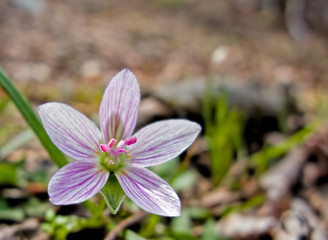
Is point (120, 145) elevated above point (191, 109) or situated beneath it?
elevated above

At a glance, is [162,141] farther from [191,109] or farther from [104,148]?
[191,109]

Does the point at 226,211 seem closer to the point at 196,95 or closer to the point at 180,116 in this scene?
the point at 180,116

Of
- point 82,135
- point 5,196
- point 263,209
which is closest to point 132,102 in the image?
point 82,135

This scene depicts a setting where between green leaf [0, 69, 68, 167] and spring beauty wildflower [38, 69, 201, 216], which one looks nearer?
spring beauty wildflower [38, 69, 201, 216]

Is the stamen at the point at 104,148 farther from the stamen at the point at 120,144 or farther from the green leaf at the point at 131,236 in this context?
the green leaf at the point at 131,236

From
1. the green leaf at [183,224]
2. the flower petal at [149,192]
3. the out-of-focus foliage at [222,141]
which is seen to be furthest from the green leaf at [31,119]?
the out-of-focus foliage at [222,141]

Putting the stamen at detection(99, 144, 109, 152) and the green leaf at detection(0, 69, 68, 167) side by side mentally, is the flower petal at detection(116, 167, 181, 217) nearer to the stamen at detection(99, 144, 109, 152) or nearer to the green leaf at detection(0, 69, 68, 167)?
the stamen at detection(99, 144, 109, 152)

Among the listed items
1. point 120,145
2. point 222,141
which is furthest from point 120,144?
point 222,141

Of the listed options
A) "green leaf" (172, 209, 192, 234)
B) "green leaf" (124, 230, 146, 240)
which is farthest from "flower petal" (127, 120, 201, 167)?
"green leaf" (172, 209, 192, 234)
